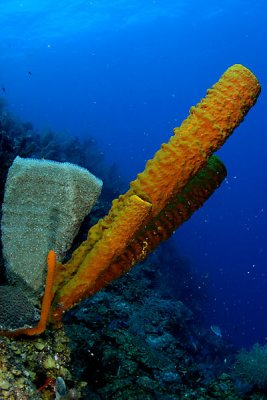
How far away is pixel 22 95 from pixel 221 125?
112m

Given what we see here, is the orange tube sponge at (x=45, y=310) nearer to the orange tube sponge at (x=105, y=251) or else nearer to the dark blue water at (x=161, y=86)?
the orange tube sponge at (x=105, y=251)

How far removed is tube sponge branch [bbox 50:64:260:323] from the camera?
2090mm

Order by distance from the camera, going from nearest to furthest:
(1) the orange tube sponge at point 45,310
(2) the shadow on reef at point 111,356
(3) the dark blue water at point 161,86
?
1. (2) the shadow on reef at point 111,356
2. (1) the orange tube sponge at point 45,310
3. (3) the dark blue water at point 161,86

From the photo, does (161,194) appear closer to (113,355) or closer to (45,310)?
(45,310)

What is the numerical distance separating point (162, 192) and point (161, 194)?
15 millimetres

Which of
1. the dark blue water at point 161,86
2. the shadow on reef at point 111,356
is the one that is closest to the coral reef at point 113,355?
the shadow on reef at point 111,356

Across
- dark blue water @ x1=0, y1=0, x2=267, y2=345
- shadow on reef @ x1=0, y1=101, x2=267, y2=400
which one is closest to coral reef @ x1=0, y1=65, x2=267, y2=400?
shadow on reef @ x1=0, y1=101, x2=267, y2=400

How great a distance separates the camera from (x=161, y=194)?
2.23 metres

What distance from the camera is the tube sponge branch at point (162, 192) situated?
82.3 inches

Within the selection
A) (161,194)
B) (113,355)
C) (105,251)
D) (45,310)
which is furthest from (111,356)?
(161,194)

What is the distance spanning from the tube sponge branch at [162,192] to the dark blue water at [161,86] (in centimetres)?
1665

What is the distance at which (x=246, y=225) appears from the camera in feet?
302

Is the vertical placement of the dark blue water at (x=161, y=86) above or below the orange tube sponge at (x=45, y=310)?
below

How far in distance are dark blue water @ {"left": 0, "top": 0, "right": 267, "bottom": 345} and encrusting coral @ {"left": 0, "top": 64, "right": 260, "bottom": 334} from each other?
656 inches
